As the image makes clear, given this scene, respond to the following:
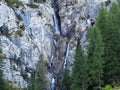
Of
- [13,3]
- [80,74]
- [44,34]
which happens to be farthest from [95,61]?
[13,3]

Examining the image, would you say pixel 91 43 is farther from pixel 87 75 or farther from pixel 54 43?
pixel 54 43

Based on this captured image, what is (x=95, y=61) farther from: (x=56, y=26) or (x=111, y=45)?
(x=56, y=26)

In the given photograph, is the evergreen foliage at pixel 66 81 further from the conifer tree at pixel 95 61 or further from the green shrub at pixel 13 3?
the green shrub at pixel 13 3

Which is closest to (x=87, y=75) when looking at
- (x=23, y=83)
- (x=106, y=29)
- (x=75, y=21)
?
(x=106, y=29)

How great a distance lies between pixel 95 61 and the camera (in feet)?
209

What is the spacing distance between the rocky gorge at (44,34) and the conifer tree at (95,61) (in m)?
22.2

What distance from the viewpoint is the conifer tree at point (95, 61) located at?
6306 centimetres

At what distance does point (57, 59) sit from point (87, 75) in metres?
34.4

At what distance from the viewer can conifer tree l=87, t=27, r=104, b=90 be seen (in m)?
63.1

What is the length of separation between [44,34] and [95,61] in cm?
3790

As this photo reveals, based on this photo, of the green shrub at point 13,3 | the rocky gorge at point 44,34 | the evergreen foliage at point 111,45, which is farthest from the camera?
the green shrub at point 13,3

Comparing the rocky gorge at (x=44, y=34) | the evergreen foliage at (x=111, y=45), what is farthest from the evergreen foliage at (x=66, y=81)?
the evergreen foliage at (x=111, y=45)

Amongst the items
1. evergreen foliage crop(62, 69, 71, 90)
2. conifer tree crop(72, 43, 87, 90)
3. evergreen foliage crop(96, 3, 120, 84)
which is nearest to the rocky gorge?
evergreen foliage crop(62, 69, 71, 90)

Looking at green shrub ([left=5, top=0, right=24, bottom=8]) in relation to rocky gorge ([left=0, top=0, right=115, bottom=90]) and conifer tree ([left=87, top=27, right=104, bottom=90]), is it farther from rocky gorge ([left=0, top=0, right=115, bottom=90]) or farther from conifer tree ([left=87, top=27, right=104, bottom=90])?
conifer tree ([left=87, top=27, right=104, bottom=90])
